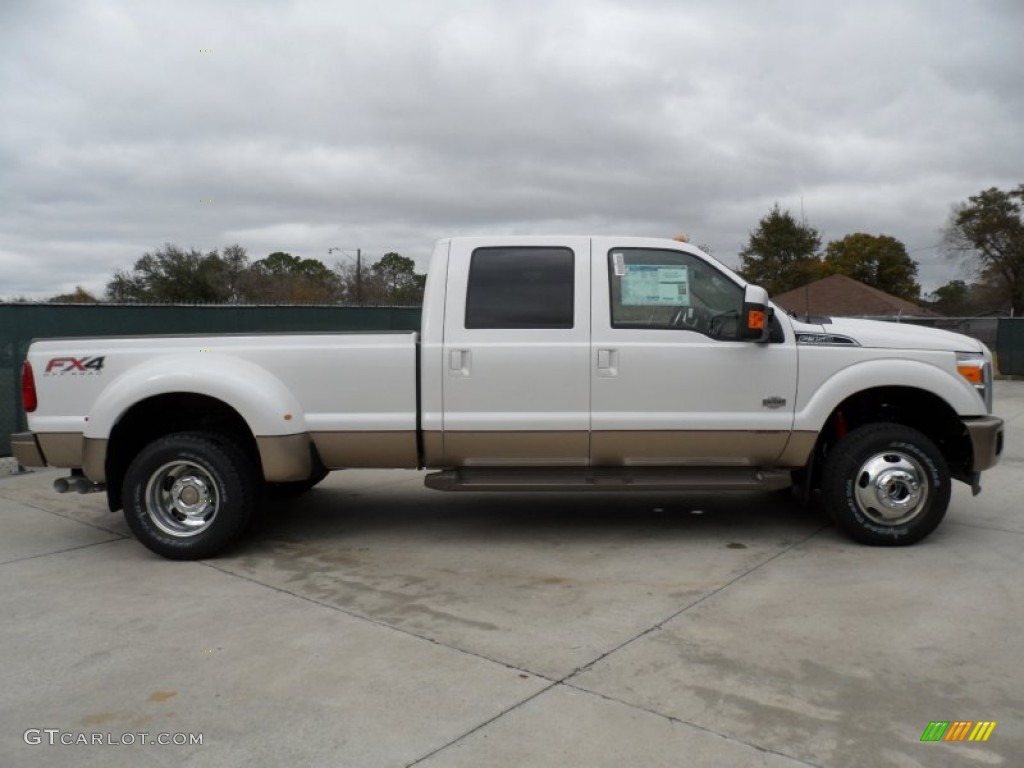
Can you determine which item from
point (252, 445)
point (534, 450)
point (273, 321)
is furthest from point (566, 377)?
point (273, 321)

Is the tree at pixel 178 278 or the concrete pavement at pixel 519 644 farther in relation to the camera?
the tree at pixel 178 278

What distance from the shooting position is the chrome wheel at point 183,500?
533 cm

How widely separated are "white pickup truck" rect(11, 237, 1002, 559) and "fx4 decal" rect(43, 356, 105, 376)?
0.01 meters

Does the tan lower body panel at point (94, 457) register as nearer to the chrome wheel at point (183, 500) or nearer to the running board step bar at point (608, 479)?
the chrome wheel at point (183, 500)

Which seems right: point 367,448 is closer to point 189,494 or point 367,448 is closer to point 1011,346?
point 189,494

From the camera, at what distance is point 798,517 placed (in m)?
6.34

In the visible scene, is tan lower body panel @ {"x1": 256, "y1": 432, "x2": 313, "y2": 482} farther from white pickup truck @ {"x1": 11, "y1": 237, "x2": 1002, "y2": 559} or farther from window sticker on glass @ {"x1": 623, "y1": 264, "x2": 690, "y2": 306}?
window sticker on glass @ {"x1": 623, "y1": 264, "x2": 690, "y2": 306}

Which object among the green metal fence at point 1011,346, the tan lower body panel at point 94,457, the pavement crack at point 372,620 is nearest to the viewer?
the pavement crack at point 372,620

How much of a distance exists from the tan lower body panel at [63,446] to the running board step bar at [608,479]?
227cm

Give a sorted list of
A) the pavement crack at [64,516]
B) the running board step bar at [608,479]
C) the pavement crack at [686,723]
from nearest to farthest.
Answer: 1. the pavement crack at [686,723]
2. the running board step bar at [608,479]
3. the pavement crack at [64,516]

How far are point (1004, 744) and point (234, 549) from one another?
4541 millimetres

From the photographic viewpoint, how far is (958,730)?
310 cm

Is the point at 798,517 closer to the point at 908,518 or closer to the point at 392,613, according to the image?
the point at 908,518

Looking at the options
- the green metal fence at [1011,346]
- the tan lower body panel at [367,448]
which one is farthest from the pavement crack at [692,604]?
the green metal fence at [1011,346]
